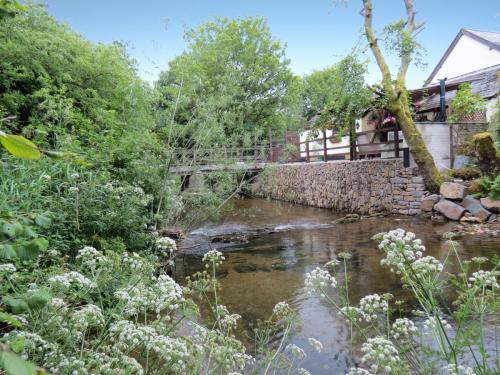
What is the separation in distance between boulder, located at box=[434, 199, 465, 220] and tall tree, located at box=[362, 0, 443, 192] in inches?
32.7

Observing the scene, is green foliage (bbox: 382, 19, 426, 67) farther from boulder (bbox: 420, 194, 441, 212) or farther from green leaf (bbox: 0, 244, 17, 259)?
green leaf (bbox: 0, 244, 17, 259)

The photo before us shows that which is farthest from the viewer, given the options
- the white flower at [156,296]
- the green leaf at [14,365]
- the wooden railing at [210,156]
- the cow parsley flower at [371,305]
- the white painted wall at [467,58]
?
the white painted wall at [467,58]

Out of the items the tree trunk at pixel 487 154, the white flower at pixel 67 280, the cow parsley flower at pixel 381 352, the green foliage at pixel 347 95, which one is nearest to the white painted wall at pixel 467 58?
the green foliage at pixel 347 95

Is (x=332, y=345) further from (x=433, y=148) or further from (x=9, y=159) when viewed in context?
(x=433, y=148)

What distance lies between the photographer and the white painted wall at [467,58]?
19.8 m

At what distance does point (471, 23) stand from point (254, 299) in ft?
82.8

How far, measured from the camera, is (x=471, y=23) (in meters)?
22.3

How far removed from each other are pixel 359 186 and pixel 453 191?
361 cm

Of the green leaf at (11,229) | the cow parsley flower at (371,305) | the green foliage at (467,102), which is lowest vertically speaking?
the cow parsley flower at (371,305)

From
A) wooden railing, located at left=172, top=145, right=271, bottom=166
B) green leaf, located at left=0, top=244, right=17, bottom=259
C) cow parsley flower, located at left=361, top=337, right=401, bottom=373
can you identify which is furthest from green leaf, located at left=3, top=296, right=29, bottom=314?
wooden railing, located at left=172, top=145, right=271, bottom=166

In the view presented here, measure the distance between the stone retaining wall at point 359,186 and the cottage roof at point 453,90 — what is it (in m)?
4.57

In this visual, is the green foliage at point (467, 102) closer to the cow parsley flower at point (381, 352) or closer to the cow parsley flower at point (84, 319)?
the cow parsley flower at point (381, 352)

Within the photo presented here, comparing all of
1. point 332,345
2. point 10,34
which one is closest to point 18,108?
point 10,34

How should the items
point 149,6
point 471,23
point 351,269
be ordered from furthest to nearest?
point 471,23 < point 149,6 < point 351,269
